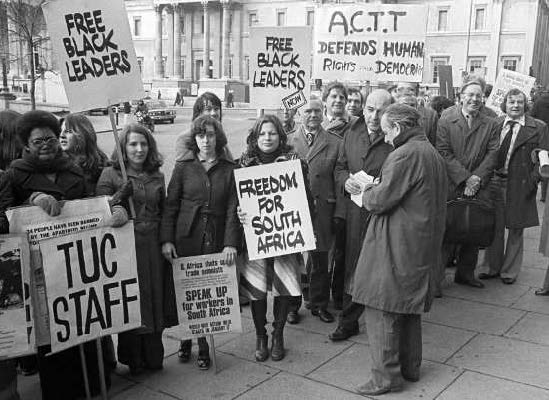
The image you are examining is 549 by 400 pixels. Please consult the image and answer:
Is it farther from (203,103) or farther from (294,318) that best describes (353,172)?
(203,103)

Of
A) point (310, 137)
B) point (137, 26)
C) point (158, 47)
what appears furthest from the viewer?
point (137, 26)

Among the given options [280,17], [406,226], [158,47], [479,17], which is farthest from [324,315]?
[158,47]

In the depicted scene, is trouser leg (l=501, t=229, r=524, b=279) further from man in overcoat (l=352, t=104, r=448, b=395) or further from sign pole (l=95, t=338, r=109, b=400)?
sign pole (l=95, t=338, r=109, b=400)

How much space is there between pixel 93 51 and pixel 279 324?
2403 mm

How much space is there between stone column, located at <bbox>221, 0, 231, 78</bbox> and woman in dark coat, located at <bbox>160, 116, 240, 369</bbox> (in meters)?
73.3

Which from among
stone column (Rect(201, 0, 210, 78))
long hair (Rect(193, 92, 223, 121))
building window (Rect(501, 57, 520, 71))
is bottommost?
long hair (Rect(193, 92, 223, 121))

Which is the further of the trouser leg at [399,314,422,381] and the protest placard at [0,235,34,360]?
the trouser leg at [399,314,422,381]

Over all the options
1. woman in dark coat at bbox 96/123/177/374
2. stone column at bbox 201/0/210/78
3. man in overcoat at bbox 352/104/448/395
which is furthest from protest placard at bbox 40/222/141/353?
stone column at bbox 201/0/210/78

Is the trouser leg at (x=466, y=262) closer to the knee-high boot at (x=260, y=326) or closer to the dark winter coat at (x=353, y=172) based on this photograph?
the dark winter coat at (x=353, y=172)

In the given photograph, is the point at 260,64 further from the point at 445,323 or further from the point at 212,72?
the point at 212,72

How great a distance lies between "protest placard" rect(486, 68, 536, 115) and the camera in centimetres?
772

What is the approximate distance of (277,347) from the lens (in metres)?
4.55

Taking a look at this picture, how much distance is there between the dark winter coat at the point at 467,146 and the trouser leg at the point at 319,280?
1661 mm

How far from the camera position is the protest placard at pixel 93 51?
3.83 meters
